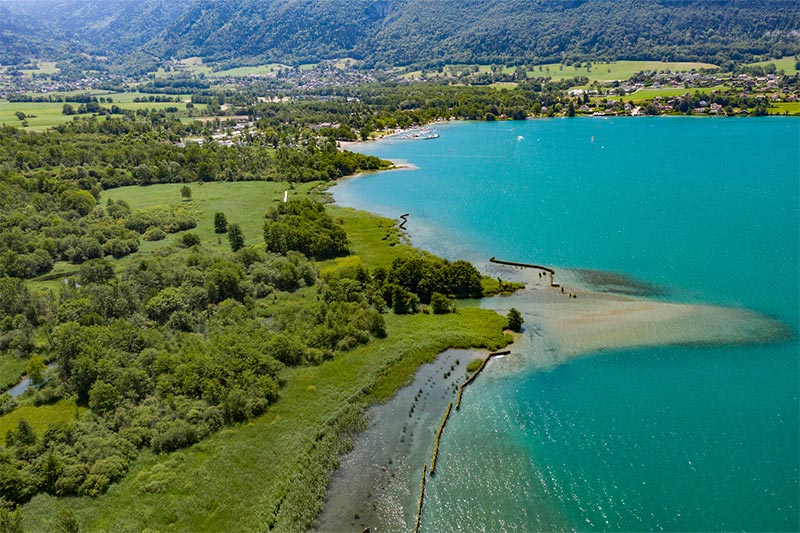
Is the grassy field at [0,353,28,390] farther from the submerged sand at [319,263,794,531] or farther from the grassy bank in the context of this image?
the submerged sand at [319,263,794,531]

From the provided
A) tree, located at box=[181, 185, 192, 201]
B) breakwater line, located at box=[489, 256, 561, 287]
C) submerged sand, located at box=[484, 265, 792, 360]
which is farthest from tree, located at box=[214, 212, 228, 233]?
submerged sand, located at box=[484, 265, 792, 360]

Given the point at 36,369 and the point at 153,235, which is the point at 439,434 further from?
the point at 153,235

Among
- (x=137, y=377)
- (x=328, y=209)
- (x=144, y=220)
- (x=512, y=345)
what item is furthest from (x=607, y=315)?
(x=144, y=220)

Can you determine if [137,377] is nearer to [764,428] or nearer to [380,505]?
[380,505]

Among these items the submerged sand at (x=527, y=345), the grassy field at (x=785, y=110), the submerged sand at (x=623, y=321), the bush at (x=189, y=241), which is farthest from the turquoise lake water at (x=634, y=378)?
the grassy field at (x=785, y=110)

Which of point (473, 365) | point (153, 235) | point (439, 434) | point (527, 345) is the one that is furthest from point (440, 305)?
point (153, 235)
